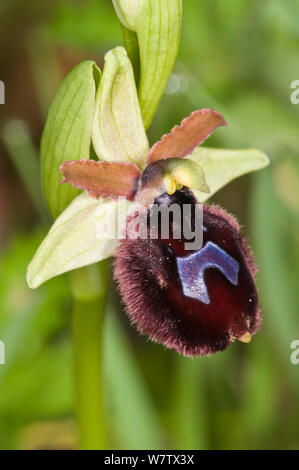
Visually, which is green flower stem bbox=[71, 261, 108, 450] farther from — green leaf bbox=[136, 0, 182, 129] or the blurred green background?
the blurred green background

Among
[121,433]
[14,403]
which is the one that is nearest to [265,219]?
[121,433]

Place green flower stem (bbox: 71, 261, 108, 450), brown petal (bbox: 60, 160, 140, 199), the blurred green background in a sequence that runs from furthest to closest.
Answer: the blurred green background
green flower stem (bbox: 71, 261, 108, 450)
brown petal (bbox: 60, 160, 140, 199)

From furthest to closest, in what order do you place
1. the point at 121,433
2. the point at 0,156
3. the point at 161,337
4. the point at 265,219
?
the point at 0,156 → the point at 265,219 → the point at 121,433 → the point at 161,337

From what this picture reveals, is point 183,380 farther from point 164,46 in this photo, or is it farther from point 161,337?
point 164,46

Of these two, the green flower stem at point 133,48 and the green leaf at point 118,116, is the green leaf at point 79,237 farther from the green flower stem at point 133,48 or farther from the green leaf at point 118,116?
the green flower stem at point 133,48

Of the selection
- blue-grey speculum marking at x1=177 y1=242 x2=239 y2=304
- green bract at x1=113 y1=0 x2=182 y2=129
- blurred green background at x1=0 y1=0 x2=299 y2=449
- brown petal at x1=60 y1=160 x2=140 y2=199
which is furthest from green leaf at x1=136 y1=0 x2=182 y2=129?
blurred green background at x1=0 y1=0 x2=299 y2=449

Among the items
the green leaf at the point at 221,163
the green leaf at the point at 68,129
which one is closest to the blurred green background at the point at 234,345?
the green leaf at the point at 221,163
